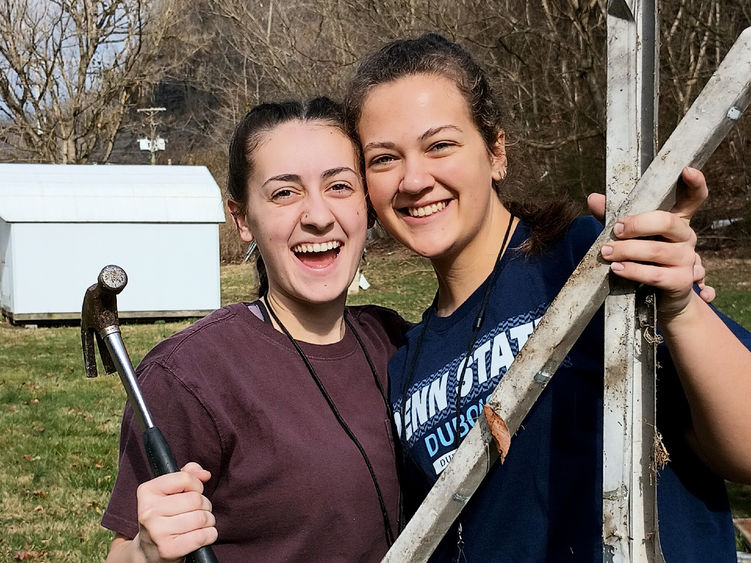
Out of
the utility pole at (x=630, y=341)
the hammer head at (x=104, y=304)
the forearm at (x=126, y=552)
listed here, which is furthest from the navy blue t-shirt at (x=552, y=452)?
the hammer head at (x=104, y=304)

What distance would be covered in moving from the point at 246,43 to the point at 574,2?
7.62 metres

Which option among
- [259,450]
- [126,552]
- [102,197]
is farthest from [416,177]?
[102,197]

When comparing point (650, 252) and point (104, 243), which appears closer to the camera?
point (650, 252)

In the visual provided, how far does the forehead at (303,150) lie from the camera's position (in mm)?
2352

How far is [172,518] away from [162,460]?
0.44ft

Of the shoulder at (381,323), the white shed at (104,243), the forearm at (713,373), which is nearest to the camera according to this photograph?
the forearm at (713,373)

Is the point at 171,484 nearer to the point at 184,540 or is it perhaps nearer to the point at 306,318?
the point at 184,540

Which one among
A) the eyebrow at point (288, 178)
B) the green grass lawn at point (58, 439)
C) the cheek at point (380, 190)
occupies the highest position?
the eyebrow at point (288, 178)

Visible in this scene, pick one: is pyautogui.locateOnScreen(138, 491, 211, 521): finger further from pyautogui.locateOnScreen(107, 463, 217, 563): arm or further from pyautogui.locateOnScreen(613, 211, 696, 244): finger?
pyautogui.locateOnScreen(613, 211, 696, 244): finger

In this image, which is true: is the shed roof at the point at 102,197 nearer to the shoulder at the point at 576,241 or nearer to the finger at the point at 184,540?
the shoulder at the point at 576,241

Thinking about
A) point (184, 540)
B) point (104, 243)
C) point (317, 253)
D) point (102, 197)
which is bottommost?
point (184, 540)

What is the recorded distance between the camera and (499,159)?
237 centimetres

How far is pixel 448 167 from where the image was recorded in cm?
216

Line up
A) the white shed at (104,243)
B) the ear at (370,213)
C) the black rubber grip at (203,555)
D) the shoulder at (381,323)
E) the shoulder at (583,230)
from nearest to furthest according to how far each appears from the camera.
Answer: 1. the black rubber grip at (203,555)
2. the shoulder at (583,230)
3. the ear at (370,213)
4. the shoulder at (381,323)
5. the white shed at (104,243)
